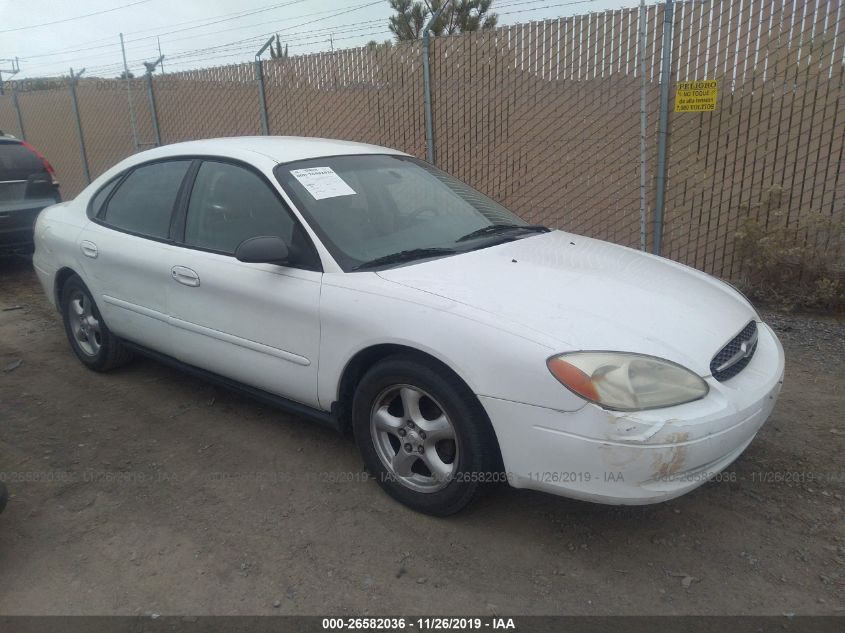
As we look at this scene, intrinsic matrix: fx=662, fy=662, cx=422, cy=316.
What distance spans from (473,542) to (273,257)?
1562mm

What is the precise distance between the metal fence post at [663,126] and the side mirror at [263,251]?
4.47m

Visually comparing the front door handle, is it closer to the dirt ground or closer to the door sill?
the door sill

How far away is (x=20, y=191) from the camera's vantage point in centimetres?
762

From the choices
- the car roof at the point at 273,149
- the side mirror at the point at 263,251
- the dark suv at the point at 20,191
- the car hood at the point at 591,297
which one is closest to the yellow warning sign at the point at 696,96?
the car hood at the point at 591,297

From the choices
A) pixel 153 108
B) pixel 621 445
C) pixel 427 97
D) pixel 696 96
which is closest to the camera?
pixel 621 445

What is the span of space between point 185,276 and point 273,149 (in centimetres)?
86

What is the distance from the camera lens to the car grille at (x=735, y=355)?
2.69 meters

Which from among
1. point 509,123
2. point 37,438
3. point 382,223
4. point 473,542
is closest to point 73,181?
point 509,123

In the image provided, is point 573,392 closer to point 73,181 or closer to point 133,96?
point 133,96

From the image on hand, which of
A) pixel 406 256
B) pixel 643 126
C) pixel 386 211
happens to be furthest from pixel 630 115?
pixel 406 256

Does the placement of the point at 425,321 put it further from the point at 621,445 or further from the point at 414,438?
the point at 621,445

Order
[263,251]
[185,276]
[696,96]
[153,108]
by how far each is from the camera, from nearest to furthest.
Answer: [263,251] < [185,276] < [696,96] < [153,108]

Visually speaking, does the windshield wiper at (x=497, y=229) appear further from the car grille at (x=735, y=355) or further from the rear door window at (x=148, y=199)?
the rear door window at (x=148, y=199)

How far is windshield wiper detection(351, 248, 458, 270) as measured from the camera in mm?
3113
